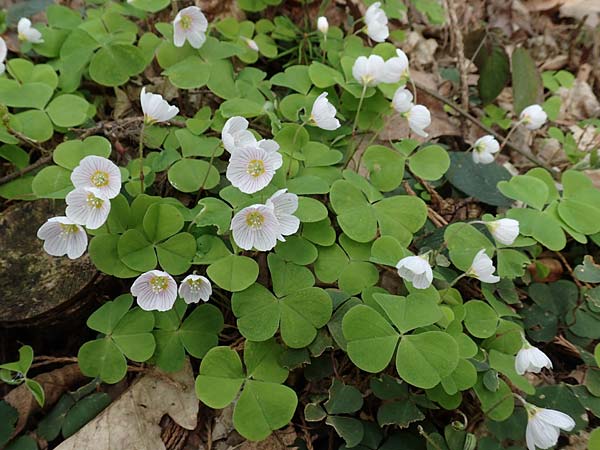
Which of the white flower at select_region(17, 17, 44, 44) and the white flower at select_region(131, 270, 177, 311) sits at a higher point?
the white flower at select_region(17, 17, 44, 44)

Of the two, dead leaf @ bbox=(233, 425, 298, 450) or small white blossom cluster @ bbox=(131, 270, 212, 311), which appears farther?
dead leaf @ bbox=(233, 425, 298, 450)

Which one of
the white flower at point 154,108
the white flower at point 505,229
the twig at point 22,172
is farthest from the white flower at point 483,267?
the twig at point 22,172

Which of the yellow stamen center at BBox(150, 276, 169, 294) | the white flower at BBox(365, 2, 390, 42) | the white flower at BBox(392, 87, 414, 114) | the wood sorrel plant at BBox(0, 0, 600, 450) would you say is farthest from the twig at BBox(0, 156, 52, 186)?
the white flower at BBox(365, 2, 390, 42)

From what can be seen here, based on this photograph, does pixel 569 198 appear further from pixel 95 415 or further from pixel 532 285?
pixel 95 415

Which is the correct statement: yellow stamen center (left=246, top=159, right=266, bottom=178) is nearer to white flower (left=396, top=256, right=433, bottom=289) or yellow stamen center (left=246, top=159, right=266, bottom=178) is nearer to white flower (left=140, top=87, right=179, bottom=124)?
white flower (left=140, top=87, right=179, bottom=124)

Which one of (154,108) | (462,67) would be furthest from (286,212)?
(462,67)

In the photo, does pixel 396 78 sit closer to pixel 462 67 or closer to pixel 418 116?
pixel 418 116
